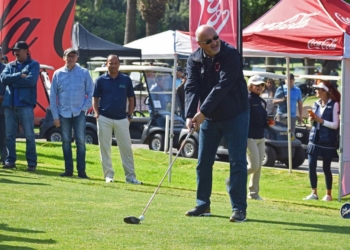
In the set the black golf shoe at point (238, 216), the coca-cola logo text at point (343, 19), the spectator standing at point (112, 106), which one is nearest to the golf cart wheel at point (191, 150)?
the spectator standing at point (112, 106)

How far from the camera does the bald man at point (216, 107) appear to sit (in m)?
8.71

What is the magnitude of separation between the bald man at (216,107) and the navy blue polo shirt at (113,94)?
4.48m

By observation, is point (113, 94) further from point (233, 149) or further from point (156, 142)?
point (156, 142)

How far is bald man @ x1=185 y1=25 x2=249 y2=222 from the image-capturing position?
871 cm

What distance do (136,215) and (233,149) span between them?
1211 mm

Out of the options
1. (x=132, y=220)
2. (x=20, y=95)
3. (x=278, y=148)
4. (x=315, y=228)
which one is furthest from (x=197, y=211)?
(x=278, y=148)

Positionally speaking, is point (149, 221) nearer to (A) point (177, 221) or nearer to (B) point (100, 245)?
(A) point (177, 221)

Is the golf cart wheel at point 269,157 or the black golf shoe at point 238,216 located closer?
the black golf shoe at point 238,216

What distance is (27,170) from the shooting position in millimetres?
14141

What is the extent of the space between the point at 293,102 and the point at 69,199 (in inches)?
478

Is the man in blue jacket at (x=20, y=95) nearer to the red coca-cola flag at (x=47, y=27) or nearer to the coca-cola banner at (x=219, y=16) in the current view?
the coca-cola banner at (x=219, y=16)

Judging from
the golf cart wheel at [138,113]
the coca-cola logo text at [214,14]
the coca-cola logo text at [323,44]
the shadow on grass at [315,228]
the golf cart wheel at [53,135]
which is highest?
the coca-cola logo text at [214,14]

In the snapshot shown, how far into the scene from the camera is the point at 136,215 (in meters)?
9.06

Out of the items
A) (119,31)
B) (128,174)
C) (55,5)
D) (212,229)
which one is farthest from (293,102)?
(119,31)
